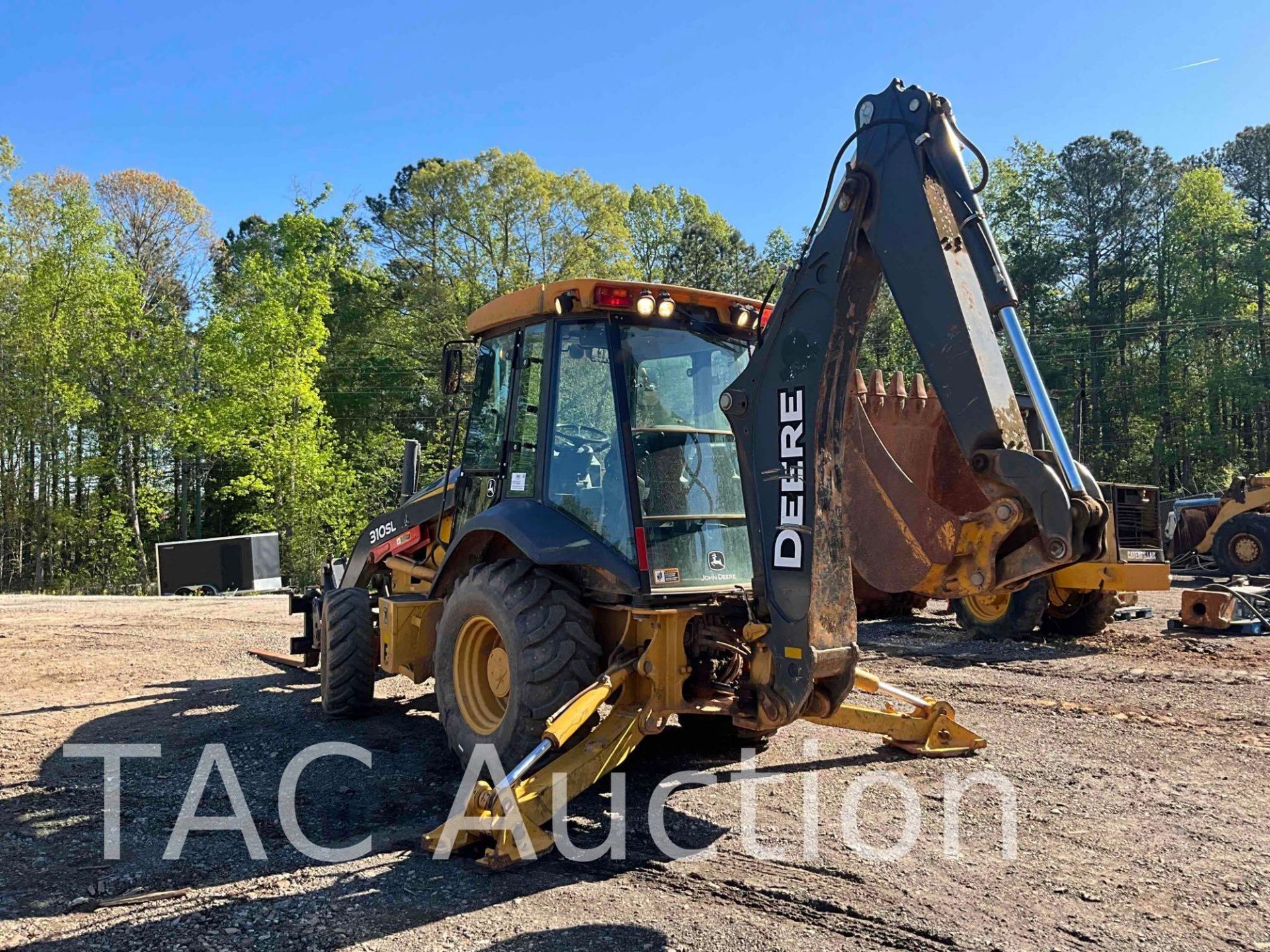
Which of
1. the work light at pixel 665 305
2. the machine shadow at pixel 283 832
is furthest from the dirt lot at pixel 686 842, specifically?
the work light at pixel 665 305

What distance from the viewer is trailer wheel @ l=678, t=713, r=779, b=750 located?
5.73 m

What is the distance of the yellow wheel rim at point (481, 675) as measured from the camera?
493 cm

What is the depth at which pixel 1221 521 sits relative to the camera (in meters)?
17.9

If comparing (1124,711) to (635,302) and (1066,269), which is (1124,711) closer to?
(635,302)

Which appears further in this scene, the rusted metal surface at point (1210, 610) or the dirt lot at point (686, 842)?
the rusted metal surface at point (1210, 610)

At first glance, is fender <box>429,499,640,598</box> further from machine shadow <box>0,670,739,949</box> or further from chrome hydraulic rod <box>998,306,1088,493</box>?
chrome hydraulic rod <box>998,306,1088,493</box>

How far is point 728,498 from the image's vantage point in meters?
4.93

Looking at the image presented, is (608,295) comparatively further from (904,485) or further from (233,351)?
(233,351)

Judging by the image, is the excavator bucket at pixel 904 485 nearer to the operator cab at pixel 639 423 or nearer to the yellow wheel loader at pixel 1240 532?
the operator cab at pixel 639 423

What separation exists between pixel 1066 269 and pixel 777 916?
128 ft

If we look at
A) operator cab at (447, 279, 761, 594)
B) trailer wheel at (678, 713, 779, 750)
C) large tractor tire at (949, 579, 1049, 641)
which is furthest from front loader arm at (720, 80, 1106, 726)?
large tractor tire at (949, 579, 1049, 641)

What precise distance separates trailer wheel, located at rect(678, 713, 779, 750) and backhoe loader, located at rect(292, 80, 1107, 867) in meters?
0.05

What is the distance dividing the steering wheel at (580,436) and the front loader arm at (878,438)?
885 mm

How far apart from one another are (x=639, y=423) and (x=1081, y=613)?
7975 mm
